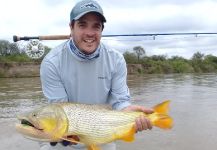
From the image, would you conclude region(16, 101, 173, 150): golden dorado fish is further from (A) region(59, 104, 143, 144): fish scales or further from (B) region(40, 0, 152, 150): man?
(B) region(40, 0, 152, 150): man

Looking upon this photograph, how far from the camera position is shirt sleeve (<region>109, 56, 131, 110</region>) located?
4453 millimetres

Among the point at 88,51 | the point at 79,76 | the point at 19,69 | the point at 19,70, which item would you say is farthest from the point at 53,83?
the point at 19,69

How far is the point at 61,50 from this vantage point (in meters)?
4.30

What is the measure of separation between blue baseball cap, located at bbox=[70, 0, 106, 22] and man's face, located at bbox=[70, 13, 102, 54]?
0.15 feet

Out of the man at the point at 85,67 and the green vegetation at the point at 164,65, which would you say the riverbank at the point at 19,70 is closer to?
the green vegetation at the point at 164,65

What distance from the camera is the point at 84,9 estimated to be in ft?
13.0

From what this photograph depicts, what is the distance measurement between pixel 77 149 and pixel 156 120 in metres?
0.98

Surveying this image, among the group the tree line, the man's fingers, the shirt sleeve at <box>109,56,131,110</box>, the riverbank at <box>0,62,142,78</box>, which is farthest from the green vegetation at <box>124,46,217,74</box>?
the man's fingers

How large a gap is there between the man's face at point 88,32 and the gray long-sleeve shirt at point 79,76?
0.21m

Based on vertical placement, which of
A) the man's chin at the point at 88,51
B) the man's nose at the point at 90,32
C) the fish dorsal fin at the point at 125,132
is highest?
the man's nose at the point at 90,32

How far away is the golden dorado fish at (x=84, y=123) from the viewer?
3.51 meters

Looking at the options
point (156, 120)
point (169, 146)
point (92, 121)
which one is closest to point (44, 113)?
point (92, 121)

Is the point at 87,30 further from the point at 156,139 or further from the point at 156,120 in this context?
the point at 156,139

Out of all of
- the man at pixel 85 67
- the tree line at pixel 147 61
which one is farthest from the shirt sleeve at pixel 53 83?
the tree line at pixel 147 61
